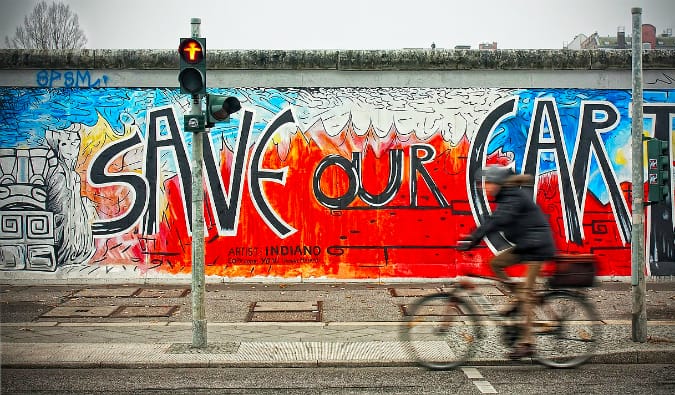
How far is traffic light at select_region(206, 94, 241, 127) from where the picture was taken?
7840 mm

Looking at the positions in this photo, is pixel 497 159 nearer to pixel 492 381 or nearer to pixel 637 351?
pixel 637 351

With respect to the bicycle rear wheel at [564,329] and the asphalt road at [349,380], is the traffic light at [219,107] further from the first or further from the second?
the bicycle rear wheel at [564,329]

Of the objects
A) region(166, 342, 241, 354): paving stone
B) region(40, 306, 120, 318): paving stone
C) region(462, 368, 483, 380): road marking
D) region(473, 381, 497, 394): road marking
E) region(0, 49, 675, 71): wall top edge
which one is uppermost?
region(0, 49, 675, 71): wall top edge

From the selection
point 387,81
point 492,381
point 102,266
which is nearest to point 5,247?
point 102,266

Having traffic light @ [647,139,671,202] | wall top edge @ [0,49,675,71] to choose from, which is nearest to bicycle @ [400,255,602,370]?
traffic light @ [647,139,671,202]

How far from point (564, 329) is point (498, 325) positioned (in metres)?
0.69

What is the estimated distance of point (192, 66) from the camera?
7.73 m

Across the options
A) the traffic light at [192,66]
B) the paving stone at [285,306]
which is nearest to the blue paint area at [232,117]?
the paving stone at [285,306]

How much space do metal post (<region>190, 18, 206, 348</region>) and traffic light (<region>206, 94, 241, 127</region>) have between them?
12cm

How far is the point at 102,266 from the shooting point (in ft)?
41.6

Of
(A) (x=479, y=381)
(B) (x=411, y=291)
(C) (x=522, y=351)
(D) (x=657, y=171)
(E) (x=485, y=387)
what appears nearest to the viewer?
(E) (x=485, y=387)

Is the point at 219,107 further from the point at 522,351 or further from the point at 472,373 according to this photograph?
the point at 522,351

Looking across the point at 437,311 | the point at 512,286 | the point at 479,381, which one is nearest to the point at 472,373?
the point at 479,381

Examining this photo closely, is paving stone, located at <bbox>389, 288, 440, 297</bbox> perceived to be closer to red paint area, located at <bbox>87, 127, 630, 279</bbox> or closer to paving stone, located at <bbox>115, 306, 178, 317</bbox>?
red paint area, located at <bbox>87, 127, 630, 279</bbox>
